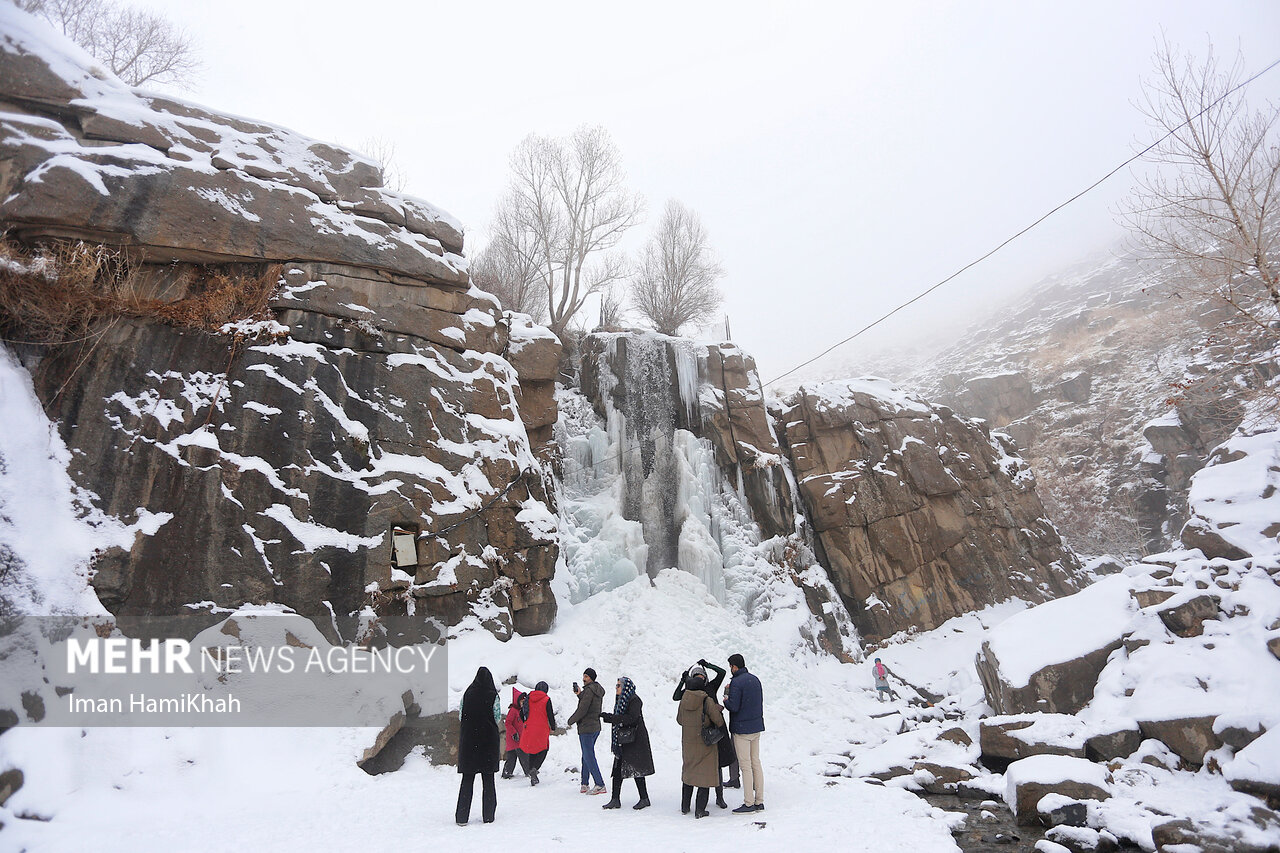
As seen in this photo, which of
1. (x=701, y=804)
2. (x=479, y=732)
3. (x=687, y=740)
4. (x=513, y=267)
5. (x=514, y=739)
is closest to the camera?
(x=479, y=732)

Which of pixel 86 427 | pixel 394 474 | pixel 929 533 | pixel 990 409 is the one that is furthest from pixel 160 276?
pixel 990 409

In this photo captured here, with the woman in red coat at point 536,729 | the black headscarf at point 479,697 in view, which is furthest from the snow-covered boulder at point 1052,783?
the black headscarf at point 479,697

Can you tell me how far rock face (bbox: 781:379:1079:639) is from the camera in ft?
52.1

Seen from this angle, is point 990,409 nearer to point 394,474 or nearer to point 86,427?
point 394,474

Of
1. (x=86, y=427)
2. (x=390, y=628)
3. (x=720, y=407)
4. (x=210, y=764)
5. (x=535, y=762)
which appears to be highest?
(x=720, y=407)

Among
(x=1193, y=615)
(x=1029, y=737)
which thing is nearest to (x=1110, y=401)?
(x=1193, y=615)

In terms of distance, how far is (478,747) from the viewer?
196 inches

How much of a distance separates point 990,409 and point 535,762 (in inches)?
1614

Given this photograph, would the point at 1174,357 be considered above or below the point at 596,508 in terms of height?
above

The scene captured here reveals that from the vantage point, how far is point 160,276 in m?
8.76

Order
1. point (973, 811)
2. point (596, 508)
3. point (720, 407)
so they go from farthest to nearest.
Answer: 1. point (720, 407)
2. point (596, 508)
3. point (973, 811)

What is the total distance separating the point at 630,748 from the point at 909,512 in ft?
43.3

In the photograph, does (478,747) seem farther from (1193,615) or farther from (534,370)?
(534,370)

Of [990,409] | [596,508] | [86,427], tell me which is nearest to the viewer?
[86,427]
